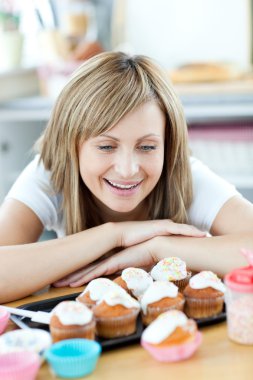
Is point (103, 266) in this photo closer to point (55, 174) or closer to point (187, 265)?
point (187, 265)

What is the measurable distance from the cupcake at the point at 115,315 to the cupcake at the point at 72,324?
3 cm

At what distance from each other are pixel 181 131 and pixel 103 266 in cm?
39

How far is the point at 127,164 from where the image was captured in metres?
1.58

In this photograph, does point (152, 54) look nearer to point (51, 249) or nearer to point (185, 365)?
point (51, 249)

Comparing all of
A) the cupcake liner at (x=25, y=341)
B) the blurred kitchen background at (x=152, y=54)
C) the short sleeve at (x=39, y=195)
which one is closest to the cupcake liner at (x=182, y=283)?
the cupcake liner at (x=25, y=341)

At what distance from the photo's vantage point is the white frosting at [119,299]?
4.05 ft

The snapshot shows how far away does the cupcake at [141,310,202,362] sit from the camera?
1122 mm

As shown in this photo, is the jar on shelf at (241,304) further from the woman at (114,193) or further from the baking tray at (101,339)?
the woman at (114,193)

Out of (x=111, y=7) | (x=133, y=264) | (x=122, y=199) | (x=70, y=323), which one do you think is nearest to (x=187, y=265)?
(x=133, y=264)

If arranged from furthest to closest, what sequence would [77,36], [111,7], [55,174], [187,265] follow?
[111,7], [77,36], [55,174], [187,265]

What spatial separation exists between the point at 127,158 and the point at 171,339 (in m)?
0.55

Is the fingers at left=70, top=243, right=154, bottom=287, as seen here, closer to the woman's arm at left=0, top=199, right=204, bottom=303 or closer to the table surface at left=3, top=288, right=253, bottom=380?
the woman's arm at left=0, top=199, right=204, bottom=303

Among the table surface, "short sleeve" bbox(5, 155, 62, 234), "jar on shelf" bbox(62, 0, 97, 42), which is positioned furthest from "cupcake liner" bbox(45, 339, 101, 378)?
"jar on shelf" bbox(62, 0, 97, 42)

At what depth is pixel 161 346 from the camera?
3.67 ft
